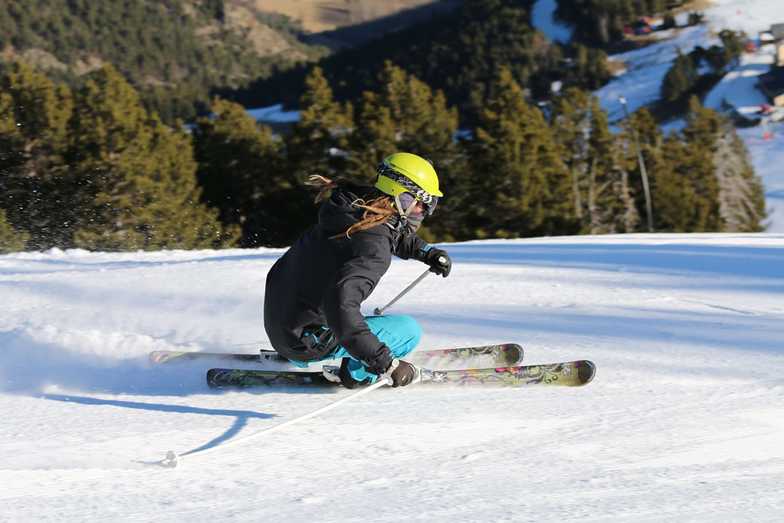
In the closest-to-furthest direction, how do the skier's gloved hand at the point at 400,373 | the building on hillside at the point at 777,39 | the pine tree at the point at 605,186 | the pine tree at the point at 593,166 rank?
the skier's gloved hand at the point at 400,373, the pine tree at the point at 605,186, the pine tree at the point at 593,166, the building on hillside at the point at 777,39

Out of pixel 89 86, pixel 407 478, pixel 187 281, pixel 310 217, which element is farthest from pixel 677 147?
pixel 407 478

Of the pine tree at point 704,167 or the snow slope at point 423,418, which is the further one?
the pine tree at point 704,167

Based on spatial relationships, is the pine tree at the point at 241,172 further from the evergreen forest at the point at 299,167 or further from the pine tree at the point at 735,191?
the pine tree at the point at 735,191

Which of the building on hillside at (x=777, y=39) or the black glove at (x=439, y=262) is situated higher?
the building on hillside at (x=777, y=39)

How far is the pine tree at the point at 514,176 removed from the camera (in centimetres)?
3497

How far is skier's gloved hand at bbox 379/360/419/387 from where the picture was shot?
153 inches

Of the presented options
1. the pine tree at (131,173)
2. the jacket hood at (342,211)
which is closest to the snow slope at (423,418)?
the jacket hood at (342,211)

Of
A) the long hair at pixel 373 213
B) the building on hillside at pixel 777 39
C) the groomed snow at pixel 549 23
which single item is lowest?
the long hair at pixel 373 213

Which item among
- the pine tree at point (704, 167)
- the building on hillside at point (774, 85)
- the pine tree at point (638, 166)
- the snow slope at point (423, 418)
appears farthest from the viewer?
the building on hillside at point (774, 85)

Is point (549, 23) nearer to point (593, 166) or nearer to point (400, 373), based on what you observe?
point (593, 166)

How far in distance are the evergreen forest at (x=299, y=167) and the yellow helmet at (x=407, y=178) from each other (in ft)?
62.9

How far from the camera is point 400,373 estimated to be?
A: 3.90 m

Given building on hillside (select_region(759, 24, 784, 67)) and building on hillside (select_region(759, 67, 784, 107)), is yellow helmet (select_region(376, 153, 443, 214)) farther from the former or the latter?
building on hillside (select_region(759, 24, 784, 67))

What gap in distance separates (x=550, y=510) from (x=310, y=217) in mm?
31053
